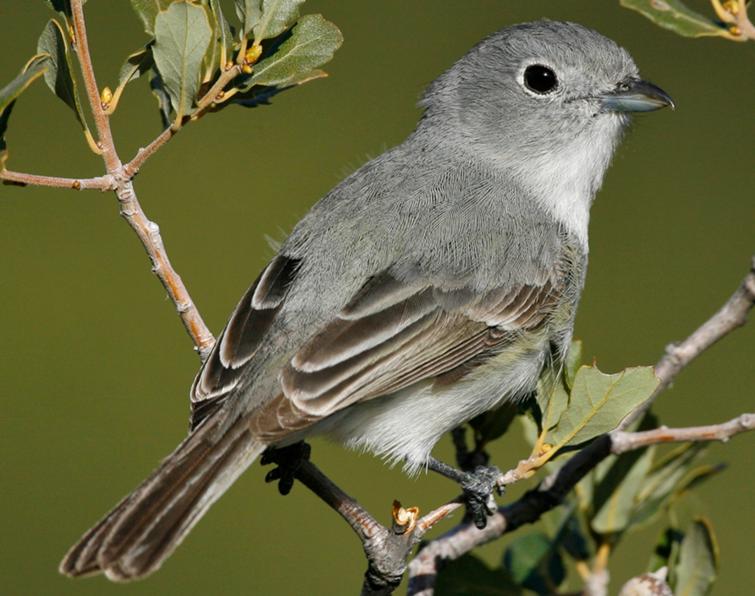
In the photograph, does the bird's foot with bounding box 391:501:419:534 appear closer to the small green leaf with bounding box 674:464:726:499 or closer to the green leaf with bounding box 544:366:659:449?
the green leaf with bounding box 544:366:659:449

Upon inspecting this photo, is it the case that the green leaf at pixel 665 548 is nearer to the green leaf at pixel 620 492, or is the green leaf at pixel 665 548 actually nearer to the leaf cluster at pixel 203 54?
the green leaf at pixel 620 492

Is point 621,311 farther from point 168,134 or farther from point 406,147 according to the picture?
point 168,134

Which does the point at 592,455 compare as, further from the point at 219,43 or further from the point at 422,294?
the point at 219,43

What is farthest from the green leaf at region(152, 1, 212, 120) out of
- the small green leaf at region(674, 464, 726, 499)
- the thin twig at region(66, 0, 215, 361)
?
the small green leaf at region(674, 464, 726, 499)

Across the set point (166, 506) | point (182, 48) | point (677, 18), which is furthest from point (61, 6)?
point (677, 18)

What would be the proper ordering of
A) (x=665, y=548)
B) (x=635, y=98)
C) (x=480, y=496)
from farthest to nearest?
1. (x=635, y=98)
2. (x=480, y=496)
3. (x=665, y=548)
